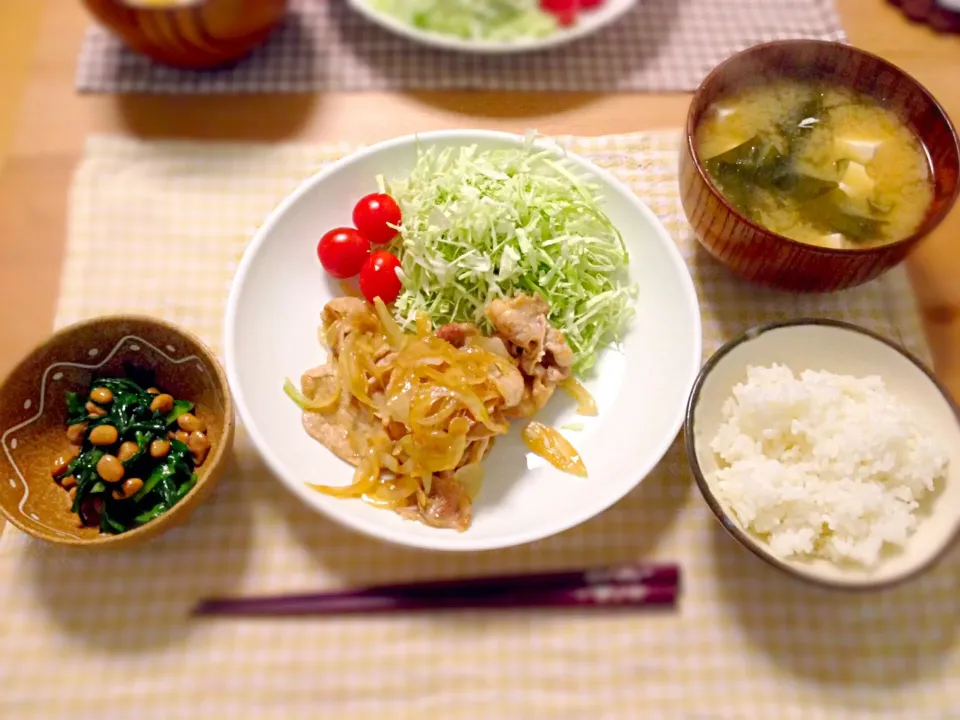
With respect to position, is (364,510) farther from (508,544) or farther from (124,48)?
(124,48)

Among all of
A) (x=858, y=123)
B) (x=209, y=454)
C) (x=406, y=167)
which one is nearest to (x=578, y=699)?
(x=209, y=454)

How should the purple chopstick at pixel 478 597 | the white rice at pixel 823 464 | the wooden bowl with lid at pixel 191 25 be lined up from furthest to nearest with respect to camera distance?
1. the wooden bowl with lid at pixel 191 25
2. the purple chopstick at pixel 478 597
3. the white rice at pixel 823 464

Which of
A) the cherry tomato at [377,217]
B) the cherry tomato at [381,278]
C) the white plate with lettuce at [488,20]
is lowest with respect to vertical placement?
the cherry tomato at [381,278]

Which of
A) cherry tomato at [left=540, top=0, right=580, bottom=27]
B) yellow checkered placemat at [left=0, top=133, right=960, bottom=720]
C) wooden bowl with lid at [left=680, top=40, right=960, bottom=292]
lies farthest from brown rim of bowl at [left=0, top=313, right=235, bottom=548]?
cherry tomato at [left=540, top=0, right=580, bottom=27]

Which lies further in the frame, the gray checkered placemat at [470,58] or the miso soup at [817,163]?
the gray checkered placemat at [470,58]

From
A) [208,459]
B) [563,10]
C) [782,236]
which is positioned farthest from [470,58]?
[208,459]

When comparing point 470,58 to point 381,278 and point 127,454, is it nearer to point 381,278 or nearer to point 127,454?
point 381,278

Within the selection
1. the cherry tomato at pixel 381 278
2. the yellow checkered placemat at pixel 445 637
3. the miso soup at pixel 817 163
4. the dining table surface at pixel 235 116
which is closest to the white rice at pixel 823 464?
the yellow checkered placemat at pixel 445 637

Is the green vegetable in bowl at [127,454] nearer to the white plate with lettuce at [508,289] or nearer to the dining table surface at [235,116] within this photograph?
the white plate with lettuce at [508,289]
